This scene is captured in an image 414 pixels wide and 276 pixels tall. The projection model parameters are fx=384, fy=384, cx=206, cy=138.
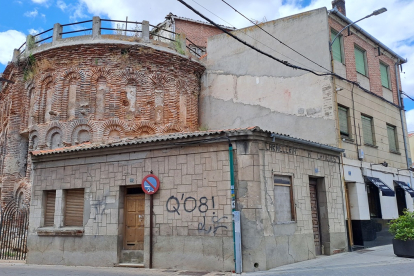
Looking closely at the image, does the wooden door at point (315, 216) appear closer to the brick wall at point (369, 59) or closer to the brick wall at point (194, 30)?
the brick wall at point (369, 59)

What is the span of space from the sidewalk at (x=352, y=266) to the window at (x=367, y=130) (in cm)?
528

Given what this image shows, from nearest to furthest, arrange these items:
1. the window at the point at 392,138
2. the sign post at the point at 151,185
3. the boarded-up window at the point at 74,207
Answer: the sign post at the point at 151,185 → the boarded-up window at the point at 74,207 → the window at the point at 392,138

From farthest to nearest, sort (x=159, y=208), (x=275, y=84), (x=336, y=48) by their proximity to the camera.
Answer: (x=275, y=84) < (x=336, y=48) < (x=159, y=208)

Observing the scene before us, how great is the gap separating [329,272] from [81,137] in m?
12.5

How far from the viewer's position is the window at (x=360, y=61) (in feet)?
54.9

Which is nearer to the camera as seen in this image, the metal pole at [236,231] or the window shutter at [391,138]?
the metal pole at [236,231]

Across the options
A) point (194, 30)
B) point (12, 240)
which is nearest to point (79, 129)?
point (12, 240)

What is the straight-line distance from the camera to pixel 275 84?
16.0 m

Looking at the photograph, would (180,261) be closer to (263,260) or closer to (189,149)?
(263,260)

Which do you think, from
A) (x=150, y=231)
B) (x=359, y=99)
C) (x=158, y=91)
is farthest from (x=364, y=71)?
(x=150, y=231)

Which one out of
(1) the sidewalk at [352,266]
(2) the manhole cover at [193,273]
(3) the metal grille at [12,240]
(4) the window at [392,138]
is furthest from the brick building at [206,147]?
(3) the metal grille at [12,240]

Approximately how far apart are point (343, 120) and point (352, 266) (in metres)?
6.44

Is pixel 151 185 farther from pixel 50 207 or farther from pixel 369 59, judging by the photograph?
pixel 369 59

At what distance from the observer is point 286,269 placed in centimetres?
973
